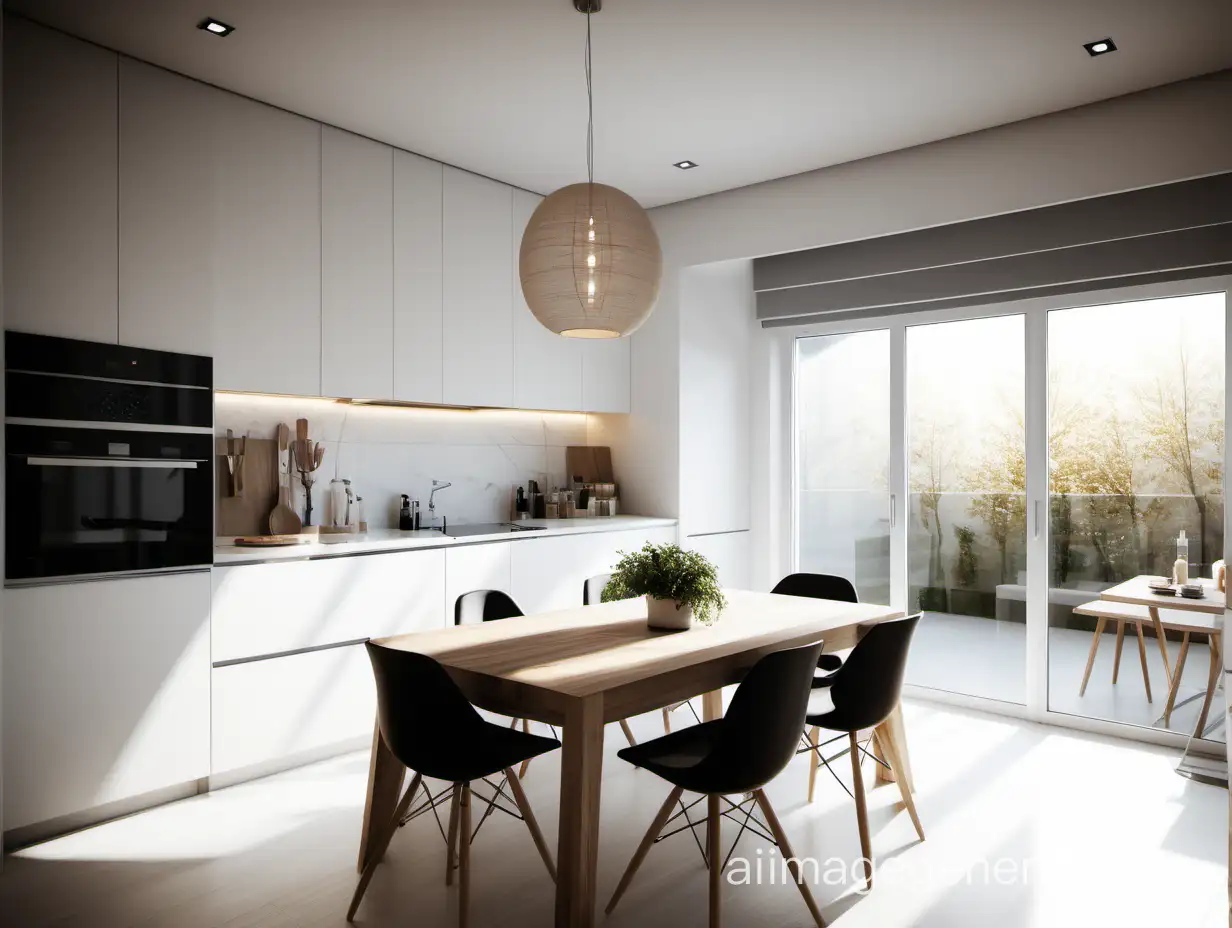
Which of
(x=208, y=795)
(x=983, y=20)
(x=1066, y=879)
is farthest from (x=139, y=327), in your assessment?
(x=1066, y=879)

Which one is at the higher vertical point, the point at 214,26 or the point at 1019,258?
the point at 214,26

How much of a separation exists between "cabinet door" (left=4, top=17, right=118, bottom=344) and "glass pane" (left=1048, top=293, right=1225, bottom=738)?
432 cm

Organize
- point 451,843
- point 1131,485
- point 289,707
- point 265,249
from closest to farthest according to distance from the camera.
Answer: point 451,843
point 289,707
point 265,249
point 1131,485

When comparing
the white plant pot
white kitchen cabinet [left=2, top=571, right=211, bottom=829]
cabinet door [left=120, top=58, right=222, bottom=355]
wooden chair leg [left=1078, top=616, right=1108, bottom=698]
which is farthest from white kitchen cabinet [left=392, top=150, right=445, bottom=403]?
wooden chair leg [left=1078, top=616, right=1108, bottom=698]

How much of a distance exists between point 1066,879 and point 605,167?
3.77 m

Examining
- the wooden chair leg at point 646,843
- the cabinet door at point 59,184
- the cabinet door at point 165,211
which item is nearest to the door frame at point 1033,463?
the wooden chair leg at point 646,843

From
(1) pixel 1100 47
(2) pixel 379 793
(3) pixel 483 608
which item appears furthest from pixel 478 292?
(1) pixel 1100 47

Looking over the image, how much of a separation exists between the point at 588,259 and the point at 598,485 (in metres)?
3.13

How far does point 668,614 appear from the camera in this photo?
2.95 m

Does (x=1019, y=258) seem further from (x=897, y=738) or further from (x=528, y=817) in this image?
(x=528, y=817)

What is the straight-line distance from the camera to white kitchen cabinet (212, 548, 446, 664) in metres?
3.46

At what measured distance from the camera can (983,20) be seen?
10.1 ft

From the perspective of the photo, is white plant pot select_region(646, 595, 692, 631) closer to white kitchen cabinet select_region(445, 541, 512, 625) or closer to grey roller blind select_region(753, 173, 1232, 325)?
white kitchen cabinet select_region(445, 541, 512, 625)

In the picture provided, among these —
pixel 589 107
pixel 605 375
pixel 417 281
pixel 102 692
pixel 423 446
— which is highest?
pixel 589 107
